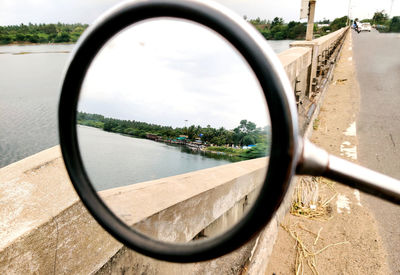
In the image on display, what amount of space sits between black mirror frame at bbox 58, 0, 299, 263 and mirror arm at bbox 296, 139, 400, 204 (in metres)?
0.04

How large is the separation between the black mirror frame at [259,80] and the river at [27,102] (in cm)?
129

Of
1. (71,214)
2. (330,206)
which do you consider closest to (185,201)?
(71,214)

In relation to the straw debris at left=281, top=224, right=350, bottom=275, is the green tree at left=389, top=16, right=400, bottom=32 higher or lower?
lower

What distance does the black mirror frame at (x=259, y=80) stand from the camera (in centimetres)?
50

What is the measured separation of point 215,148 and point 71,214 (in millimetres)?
549

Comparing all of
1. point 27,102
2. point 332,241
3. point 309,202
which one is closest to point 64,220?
point 332,241

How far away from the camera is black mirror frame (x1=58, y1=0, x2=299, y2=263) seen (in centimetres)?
50

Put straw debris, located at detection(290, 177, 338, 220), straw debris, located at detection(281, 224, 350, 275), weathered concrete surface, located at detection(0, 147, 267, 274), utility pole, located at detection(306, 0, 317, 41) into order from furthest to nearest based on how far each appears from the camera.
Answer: utility pole, located at detection(306, 0, 317, 41)
straw debris, located at detection(290, 177, 338, 220)
straw debris, located at detection(281, 224, 350, 275)
weathered concrete surface, located at detection(0, 147, 267, 274)

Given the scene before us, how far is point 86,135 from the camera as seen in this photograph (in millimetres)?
884

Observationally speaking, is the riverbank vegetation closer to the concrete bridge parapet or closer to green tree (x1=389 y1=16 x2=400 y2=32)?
the concrete bridge parapet

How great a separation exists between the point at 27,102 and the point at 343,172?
1011 centimetres

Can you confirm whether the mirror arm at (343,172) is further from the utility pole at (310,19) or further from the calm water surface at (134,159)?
the utility pole at (310,19)

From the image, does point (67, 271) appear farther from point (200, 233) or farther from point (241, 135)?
point (200, 233)

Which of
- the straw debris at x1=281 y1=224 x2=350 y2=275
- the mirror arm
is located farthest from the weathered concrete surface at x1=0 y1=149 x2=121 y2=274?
the straw debris at x1=281 y1=224 x2=350 y2=275
